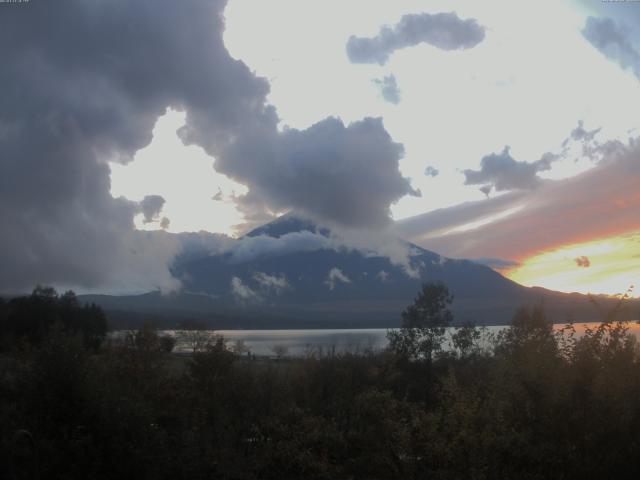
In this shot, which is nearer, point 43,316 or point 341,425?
point 341,425

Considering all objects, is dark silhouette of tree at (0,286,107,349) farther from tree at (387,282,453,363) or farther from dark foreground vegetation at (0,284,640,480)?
dark foreground vegetation at (0,284,640,480)

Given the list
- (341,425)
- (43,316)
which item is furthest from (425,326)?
(43,316)

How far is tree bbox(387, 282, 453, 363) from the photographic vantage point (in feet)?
150

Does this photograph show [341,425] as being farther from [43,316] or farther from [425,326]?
[43,316]

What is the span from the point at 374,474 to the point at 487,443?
2457 mm

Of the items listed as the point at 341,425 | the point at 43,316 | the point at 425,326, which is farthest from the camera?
the point at 43,316

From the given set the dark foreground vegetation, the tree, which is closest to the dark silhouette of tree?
the tree

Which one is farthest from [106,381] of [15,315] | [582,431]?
[15,315]

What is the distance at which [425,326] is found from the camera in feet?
155

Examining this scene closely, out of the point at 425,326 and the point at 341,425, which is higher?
the point at 425,326

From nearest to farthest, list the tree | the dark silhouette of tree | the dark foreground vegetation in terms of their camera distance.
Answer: the dark foreground vegetation
the tree
the dark silhouette of tree

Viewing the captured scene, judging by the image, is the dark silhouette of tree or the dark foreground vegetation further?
the dark silhouette of tree

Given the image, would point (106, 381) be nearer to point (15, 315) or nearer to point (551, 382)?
point (551, 382)

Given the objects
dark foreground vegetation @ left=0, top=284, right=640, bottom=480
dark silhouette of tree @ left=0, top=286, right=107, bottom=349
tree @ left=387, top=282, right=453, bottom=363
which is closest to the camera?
dark foreground vegetation @ left=0, top=284, right=640, bottom=480
